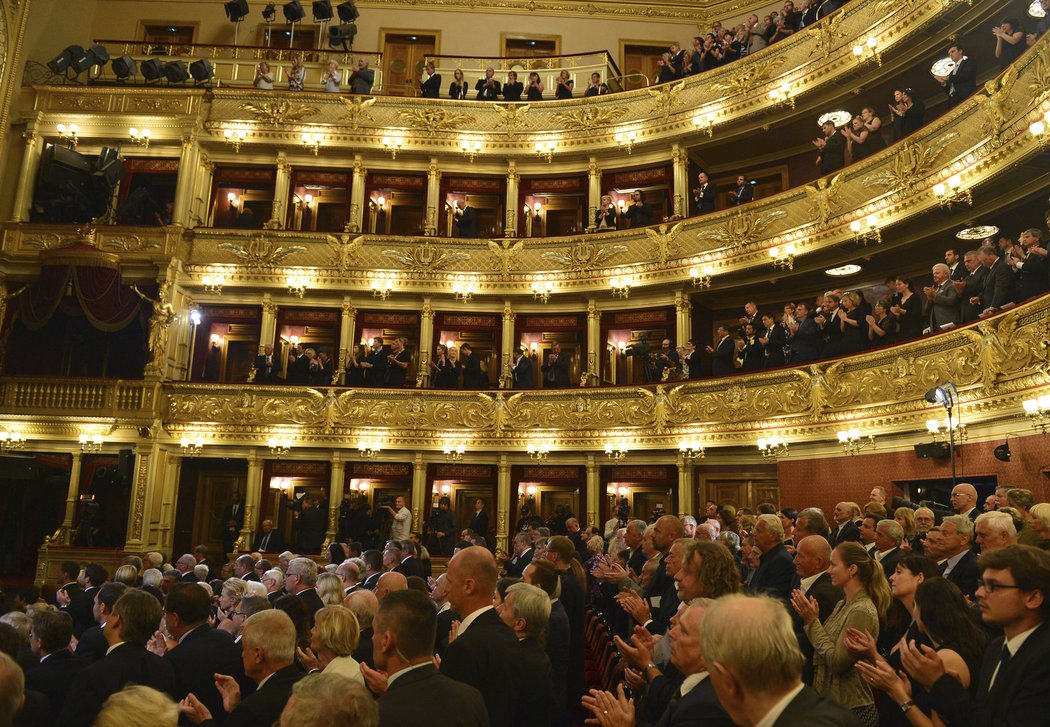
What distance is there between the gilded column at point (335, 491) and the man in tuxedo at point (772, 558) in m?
12.8

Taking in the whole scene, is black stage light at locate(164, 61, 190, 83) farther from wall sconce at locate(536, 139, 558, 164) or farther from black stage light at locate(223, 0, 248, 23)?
wall sconce at locate(536, 139, 558, 164)

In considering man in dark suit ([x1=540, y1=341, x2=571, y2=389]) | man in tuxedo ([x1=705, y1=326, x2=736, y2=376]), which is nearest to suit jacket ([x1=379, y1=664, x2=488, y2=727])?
man in tuxedo ([x1=705, y1=326, x2=736, y2=376])

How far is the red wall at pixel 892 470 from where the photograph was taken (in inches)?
378

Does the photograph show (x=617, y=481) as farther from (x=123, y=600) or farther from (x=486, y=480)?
(x=123, y=600)

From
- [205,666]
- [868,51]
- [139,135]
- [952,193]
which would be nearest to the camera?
[205,666]

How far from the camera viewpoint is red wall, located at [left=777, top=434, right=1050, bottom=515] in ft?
31.5

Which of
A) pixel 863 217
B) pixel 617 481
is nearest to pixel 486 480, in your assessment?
pixel 617 481

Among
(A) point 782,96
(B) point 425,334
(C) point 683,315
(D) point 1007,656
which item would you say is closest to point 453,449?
(B) point 425,334

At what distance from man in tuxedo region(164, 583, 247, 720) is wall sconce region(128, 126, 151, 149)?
56.9 feet

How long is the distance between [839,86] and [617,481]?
8.93 meters

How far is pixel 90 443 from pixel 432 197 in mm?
9289

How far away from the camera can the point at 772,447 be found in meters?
14.5

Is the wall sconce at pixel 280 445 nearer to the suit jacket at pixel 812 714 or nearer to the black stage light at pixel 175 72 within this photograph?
the black stage light at pixel 175 72

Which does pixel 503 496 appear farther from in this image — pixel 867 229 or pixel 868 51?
pixel 868 51
